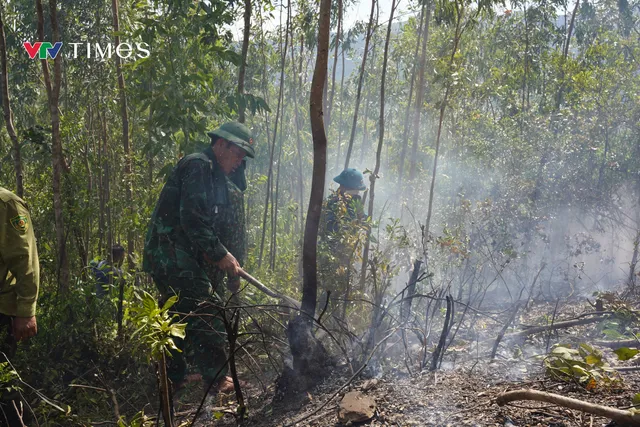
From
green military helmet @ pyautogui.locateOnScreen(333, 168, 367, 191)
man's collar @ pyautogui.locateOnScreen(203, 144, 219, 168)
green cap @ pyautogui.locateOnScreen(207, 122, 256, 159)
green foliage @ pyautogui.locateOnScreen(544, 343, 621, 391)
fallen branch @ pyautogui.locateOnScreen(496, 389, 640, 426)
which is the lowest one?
green foliage @ pyautogui.locateOnScreen(544, 343, 621, 391)

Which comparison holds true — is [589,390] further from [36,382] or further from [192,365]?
[36,382]

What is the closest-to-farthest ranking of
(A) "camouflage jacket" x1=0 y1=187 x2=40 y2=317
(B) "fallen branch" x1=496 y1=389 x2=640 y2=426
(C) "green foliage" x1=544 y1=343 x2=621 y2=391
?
(B) "fallen branch" x1=496 y1=389 x2=640 y2=426
(C) "green foliage" x1=544 y1=343 x2=621 y2=391
(A) "camouflage jacket" x1=0 y1=187 x2=40 y2=317

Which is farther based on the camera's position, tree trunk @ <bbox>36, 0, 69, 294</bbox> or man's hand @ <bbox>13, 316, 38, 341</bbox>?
tree trunk @ <bbox>36, 0, 69, 294</bbox>

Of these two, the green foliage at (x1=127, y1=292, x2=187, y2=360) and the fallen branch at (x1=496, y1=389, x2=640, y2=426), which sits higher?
the green foliage at (x1=127, y1=292, x2=187, y2=360)

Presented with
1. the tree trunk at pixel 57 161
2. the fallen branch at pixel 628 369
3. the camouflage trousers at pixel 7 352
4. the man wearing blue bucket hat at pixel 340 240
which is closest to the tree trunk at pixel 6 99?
the tree trunk at pixel 57 161

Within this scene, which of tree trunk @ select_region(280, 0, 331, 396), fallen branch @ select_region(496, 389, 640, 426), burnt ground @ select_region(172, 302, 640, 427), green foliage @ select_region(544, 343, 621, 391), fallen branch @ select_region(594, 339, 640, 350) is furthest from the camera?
fallen branch @ select_region(594, 339, 640, 350)

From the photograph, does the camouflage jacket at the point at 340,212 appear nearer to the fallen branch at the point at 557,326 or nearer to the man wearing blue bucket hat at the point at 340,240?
the man wearing blue bucket hat at the point at 340,240

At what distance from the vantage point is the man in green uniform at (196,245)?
11.2 feet

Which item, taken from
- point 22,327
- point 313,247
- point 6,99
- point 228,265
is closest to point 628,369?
point 313,247

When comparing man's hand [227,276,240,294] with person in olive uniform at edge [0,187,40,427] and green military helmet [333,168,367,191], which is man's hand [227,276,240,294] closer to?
person in olive uniform at edge [0,187,40,427]

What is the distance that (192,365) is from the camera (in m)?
3.57

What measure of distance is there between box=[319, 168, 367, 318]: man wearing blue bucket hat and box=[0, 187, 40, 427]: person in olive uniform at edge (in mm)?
2742

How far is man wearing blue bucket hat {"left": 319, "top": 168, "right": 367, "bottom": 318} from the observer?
5.00 metres

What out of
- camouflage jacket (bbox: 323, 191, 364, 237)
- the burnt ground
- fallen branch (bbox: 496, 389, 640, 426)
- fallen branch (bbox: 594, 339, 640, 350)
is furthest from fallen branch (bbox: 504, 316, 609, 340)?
fallen branch (bbox: 496, 389, 640, 426)
